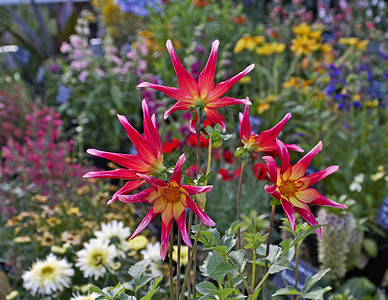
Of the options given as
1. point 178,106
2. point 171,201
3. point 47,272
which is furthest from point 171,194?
point 47,272

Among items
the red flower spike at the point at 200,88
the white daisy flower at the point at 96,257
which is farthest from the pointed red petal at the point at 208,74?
the white daisy flower at the point at 96,257

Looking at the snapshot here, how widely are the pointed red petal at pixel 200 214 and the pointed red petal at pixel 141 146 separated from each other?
3.4 inches

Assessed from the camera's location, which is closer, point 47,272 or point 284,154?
point 284,154

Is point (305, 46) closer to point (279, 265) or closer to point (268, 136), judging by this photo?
point (268, 136)

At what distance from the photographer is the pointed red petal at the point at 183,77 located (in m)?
0.69

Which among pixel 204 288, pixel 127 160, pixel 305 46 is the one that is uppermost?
pixel 305 46

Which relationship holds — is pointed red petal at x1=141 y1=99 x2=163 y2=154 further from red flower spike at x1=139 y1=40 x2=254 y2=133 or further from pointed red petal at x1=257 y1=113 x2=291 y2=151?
pointed red petal at x1=257 y1=113 x2=291 y2=151

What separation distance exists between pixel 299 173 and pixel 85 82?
230 cm

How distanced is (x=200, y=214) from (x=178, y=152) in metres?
0.79

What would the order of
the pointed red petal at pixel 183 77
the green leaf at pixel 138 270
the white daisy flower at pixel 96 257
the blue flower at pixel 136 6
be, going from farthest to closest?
the blue flower at pixel 136 6
the white daisy flower at pixel 96 257
the green leaf at pixel 138 270
the pointed red petal at pixel 183 77

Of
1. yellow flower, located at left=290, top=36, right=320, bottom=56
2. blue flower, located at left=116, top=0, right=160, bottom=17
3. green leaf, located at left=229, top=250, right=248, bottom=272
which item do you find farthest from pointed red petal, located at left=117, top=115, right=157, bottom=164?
blue flower, located at left=116, top=0, right=160, bottom=17

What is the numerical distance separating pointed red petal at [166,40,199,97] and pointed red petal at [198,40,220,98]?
11 mm

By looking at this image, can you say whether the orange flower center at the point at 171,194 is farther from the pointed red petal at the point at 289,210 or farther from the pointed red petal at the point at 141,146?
the pointed red petal at the point at 289,210

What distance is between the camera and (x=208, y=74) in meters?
0.70
